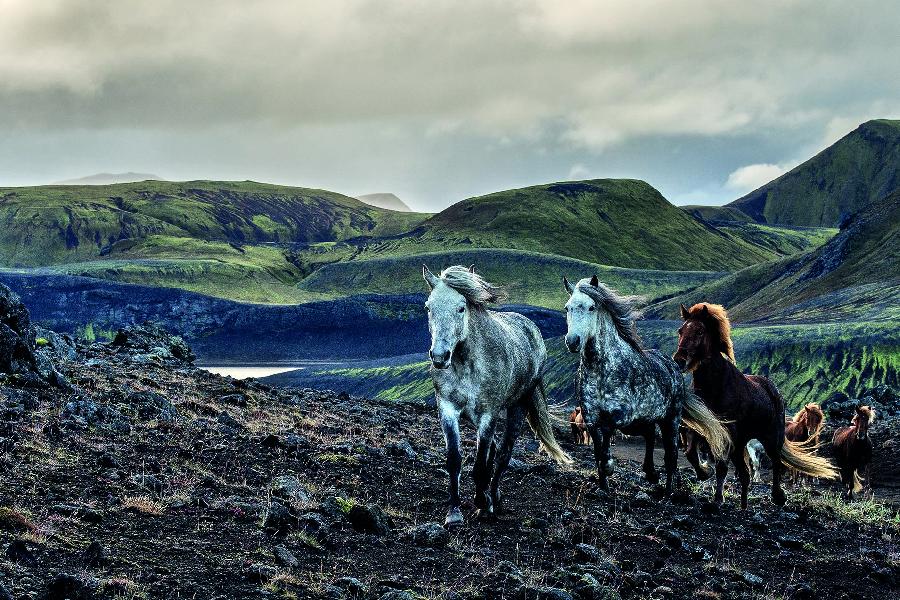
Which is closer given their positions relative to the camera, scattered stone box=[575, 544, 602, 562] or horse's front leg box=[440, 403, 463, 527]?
scattered stone box=[575, 544, 602, 562]

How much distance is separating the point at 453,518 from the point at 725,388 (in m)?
7.00

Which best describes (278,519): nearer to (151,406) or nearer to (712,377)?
(712,377)

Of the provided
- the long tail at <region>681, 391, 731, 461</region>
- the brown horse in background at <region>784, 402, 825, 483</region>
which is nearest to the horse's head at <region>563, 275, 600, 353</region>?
the long tail at <region>681, 391, 731, 461</region>

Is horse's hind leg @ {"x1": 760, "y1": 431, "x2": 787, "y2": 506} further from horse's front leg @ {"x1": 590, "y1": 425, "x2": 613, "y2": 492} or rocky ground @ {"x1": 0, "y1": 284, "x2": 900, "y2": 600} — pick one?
horse's front leg @ {"x1": 590, "y1": 425, "x2": 613, "y2": 492}

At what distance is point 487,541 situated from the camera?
1059 cm

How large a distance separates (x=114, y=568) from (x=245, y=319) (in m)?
150

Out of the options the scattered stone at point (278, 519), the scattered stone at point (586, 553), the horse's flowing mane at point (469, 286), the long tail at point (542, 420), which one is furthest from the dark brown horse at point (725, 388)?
the scattered stone at point (278, 519)

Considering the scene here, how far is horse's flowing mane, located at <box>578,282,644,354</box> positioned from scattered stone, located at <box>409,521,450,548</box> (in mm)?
5003

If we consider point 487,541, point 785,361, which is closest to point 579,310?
point 487,541

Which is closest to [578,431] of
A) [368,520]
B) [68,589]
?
[368,520]

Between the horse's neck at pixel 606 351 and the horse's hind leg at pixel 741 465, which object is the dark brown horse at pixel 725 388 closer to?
the horse's hind leg at pixel 741 465

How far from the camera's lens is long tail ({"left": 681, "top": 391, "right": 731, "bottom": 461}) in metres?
15.2

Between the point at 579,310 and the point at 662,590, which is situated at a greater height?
the point at 579,310

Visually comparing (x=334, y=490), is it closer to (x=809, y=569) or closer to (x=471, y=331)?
(x=471, y=331)
